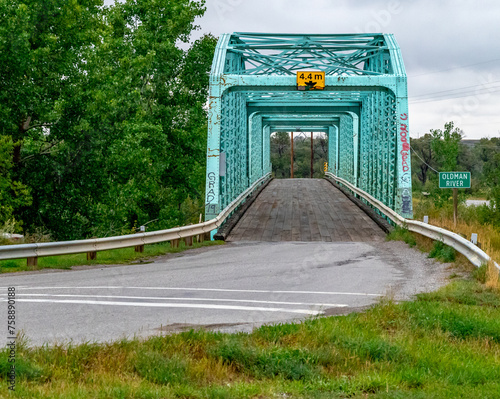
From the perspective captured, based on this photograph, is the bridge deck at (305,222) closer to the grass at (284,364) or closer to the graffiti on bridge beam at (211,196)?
the graffiti on bridge beam at (211,196)

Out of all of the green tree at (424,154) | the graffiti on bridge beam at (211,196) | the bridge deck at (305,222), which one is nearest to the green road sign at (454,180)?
the bridge deck at (305,222)

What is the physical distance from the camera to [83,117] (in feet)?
95.7

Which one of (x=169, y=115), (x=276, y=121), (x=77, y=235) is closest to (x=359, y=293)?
(x=77, y=235)

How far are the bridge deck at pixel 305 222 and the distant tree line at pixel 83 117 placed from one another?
19.4 ft

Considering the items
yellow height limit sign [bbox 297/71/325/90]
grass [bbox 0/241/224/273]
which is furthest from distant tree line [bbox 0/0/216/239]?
grass [bbox 0/241/224/273]

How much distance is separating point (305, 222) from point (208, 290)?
48.6 feet

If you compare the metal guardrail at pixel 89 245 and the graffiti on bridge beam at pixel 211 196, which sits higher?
the graffiti on bridge beam at pixel 211 196

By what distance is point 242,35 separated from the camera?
86.2 feet

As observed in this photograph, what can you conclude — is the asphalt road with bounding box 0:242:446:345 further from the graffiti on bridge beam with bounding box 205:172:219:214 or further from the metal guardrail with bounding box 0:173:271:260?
the graffiti on bridge beam with bounding box 205:172:219:214

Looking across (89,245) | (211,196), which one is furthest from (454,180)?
(89,245)

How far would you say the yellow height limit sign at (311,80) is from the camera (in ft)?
73.5

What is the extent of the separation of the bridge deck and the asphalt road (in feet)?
13.1

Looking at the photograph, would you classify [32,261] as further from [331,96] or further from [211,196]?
[331,96]

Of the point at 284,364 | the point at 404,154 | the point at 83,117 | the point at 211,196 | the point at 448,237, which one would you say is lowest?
the point at 284,364
